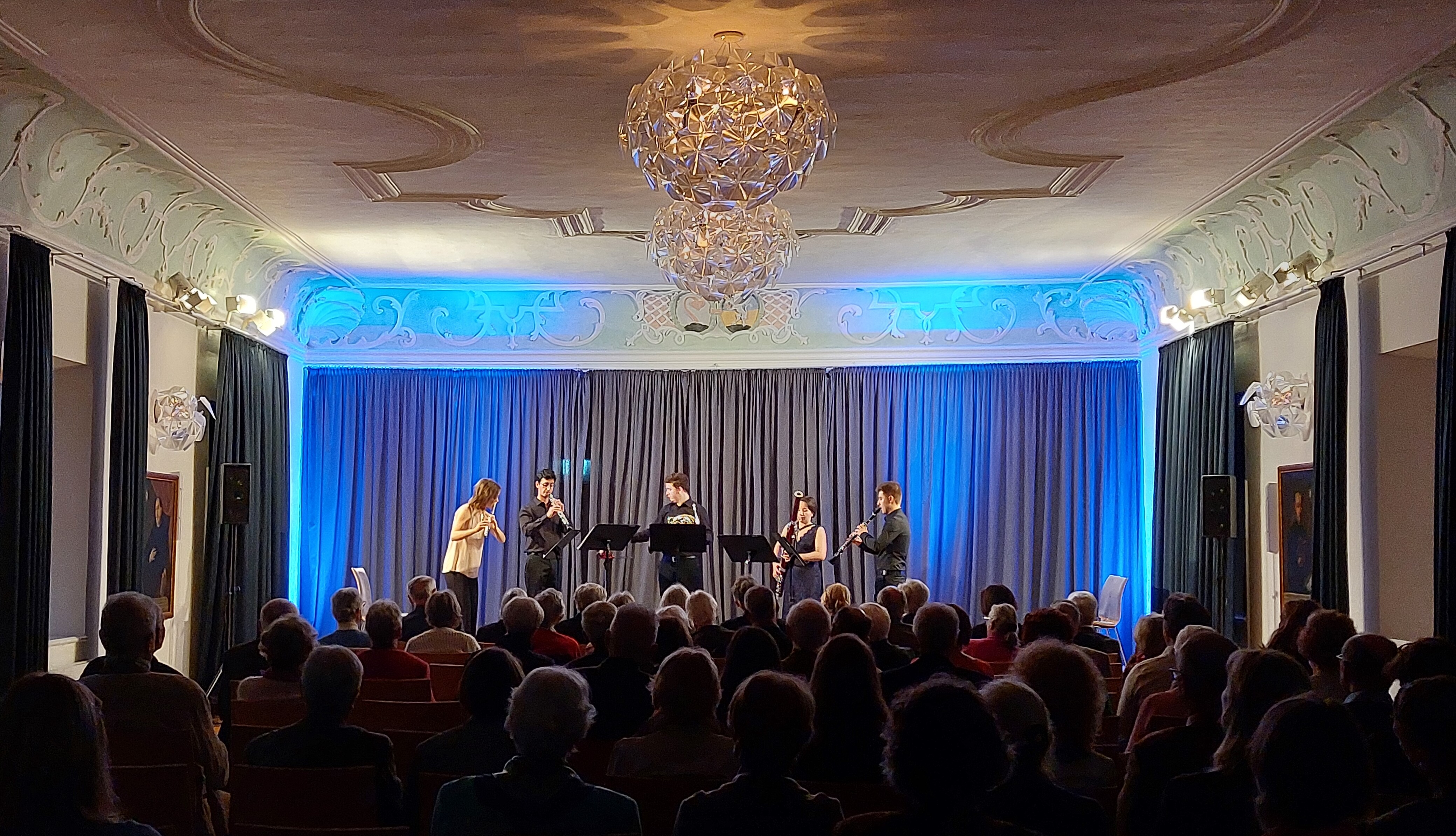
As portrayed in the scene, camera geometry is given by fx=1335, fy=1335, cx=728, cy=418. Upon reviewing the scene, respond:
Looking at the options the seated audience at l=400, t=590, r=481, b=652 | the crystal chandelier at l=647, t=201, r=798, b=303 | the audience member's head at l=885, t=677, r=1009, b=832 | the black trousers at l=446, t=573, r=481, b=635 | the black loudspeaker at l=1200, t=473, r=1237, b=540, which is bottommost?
the black trousers at l=446, t=573, r=481, b=635

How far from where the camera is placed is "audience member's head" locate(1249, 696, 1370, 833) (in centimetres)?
271

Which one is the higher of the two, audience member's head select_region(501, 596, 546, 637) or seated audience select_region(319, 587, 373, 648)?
audience member's head select_region(501, 596, 546, 637)

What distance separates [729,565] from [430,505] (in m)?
3.28

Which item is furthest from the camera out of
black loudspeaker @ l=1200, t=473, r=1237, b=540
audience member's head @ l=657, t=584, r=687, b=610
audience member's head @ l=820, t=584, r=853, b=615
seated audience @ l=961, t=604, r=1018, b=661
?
black loudspeaker @ l=1200, t=473, r=1237, b=540

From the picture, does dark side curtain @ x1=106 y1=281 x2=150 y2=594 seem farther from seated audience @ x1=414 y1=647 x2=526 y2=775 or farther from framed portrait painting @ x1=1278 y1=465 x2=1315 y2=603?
framed portrait painting @ x1=1278 y1=465 x2=1315 y2=603

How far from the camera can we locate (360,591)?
43.7 ft

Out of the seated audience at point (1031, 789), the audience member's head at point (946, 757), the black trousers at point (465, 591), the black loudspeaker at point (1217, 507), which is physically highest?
the black loudspeaker at point (1217, 507)

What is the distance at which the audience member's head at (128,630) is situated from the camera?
4.78 meters

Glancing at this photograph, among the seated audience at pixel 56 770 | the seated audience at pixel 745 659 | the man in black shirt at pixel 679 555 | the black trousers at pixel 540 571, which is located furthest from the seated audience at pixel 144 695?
the black trousers at pixel 540 571

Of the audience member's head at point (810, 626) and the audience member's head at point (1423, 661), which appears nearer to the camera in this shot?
the audience member's head at point (1423, 661)

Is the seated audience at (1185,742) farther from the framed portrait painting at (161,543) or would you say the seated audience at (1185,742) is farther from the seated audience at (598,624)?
the framed portrait painting at (161,543)

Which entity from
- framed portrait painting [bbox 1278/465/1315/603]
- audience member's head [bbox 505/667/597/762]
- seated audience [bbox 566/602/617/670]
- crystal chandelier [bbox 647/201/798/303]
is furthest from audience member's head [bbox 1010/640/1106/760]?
framed portrait painting [bbox 1278/465/1315/603]

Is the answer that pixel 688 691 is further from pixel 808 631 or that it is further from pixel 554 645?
pixel 554 645

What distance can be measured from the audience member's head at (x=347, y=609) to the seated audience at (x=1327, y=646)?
5041mm
